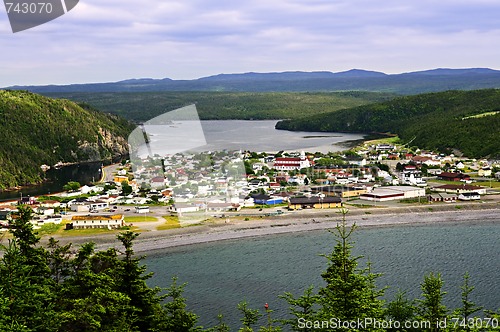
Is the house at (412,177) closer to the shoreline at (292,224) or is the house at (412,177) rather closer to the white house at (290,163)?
the shoreline at (292,224)

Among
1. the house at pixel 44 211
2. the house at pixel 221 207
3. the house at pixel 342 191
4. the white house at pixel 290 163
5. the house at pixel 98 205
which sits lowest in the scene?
the house at pixel 342 191

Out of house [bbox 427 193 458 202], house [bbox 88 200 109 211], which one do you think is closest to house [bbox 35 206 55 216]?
house [bbox 88 200 109 211]

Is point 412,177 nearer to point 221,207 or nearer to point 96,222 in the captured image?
point 221,207

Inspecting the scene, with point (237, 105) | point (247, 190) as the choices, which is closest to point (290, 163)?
point (247, 190)

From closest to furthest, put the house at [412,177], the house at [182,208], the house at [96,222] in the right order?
the house at [96,222] → the house at [182,208] → the house at [412,177]

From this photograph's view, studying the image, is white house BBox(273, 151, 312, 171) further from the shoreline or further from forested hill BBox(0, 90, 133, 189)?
forested hill BBox(0, 90, 133, 189)

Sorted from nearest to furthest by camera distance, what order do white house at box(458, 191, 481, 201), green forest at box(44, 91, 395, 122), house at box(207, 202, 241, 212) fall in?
house at box(207, 202, 241, 212) → white house at box(458, 191, 481, 201) → green forest at box(44, 91, 395, 122)

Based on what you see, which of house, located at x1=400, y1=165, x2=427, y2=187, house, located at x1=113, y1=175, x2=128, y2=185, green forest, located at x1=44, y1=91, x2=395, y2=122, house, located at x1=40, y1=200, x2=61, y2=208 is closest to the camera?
house, located at x1=40, y1=200, x2=61, y2=208

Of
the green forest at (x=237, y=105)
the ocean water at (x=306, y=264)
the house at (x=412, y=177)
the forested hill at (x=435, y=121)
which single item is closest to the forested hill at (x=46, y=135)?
the house at (x=412, y=177)

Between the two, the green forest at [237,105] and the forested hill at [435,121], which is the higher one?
the green forest at [237,105]
